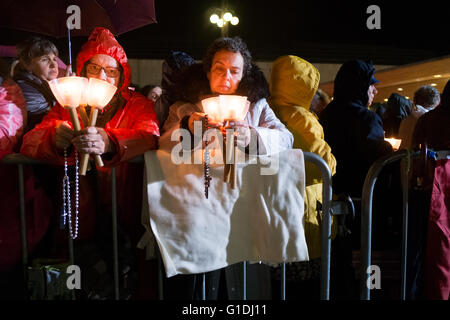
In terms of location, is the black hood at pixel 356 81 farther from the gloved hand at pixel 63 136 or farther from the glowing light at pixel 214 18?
the glowing light at pixel 214 18

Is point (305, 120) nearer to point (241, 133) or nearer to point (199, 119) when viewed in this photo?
point (241, 133)

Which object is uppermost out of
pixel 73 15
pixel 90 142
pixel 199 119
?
pixel 73 15

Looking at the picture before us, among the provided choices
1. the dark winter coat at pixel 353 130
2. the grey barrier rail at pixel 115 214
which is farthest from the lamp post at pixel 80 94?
the dark winter coat at pixel 353 130

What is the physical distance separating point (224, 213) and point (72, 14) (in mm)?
2193

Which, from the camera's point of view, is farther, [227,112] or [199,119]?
[199,119]

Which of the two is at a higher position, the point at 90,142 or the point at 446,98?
the point at 446,98

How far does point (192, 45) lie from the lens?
14922 millimetres

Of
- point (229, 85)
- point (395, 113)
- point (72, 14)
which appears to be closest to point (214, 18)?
point (395, 113)

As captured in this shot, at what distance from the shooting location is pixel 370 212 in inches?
94.8

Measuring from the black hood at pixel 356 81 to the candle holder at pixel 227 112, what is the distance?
62.3 inches

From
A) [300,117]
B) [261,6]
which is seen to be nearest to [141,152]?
[300,117]

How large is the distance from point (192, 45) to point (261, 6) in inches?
207

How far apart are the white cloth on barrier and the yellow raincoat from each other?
40 cm

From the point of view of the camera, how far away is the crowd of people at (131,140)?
2.19m
